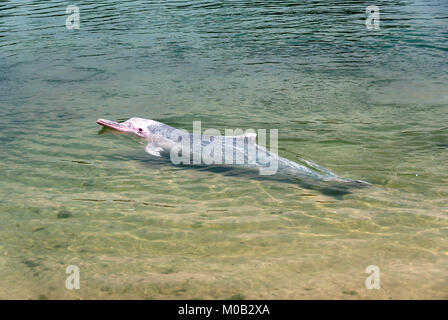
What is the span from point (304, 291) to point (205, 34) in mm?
14492

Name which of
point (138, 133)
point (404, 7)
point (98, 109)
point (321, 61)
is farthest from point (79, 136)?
point (404, 7)

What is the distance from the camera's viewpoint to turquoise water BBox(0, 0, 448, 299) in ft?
15.5

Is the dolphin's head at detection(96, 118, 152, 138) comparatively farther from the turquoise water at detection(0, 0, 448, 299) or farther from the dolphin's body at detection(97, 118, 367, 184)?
the turquoise water at detection(0, 0, 448, 299)

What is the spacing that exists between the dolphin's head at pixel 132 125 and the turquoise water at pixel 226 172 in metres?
0.20

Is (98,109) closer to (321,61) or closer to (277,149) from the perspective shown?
(277,149)

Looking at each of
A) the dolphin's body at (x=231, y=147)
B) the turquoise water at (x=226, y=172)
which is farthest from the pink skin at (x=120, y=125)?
the turquoise water at (x=226, y=172)

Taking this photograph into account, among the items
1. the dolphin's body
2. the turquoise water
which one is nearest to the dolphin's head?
the dolphin's body

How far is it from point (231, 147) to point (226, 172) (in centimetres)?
39

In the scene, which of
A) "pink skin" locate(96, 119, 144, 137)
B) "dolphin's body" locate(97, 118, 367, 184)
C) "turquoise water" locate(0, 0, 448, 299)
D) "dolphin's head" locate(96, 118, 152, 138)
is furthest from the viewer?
"pink skin" locate(96, 119, 144, 137)

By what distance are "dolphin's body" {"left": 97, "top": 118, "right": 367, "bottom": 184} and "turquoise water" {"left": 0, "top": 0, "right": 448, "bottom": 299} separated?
240 mm

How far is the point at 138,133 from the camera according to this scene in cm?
901

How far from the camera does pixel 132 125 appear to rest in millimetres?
9188

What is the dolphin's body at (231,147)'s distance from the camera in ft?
22.6

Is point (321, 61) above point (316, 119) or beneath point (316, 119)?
above
